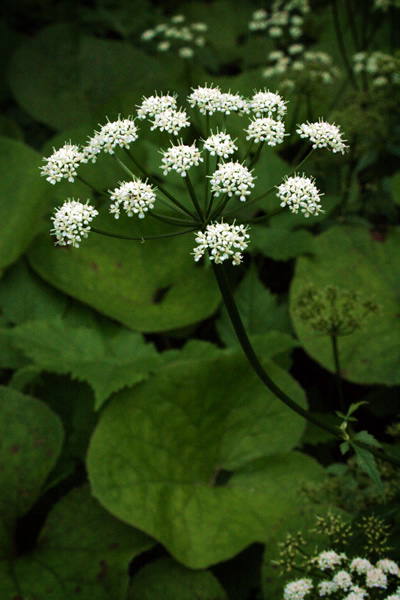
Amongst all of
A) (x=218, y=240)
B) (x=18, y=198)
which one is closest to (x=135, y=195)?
(x=218, y=240)

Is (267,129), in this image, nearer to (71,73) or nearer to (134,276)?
(134,276)

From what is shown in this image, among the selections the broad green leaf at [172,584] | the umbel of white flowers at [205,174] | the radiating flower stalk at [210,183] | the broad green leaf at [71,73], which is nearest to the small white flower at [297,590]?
the radiating flower stalk at [210,183]

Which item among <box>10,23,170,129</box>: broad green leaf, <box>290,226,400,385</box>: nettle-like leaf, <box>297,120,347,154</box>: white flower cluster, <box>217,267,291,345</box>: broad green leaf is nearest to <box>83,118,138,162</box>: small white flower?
<box>297,120,347,154</box>: white flower cluster

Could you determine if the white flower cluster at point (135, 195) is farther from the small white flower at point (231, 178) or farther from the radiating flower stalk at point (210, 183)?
the small white flower at point (231, 178)

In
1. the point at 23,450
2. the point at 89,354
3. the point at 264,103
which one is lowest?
the point at 23,450

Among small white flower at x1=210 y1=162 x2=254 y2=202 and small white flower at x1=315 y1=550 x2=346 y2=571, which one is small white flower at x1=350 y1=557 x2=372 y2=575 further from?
small white flower at x1=210 y1=162 x2=254 y2=202
